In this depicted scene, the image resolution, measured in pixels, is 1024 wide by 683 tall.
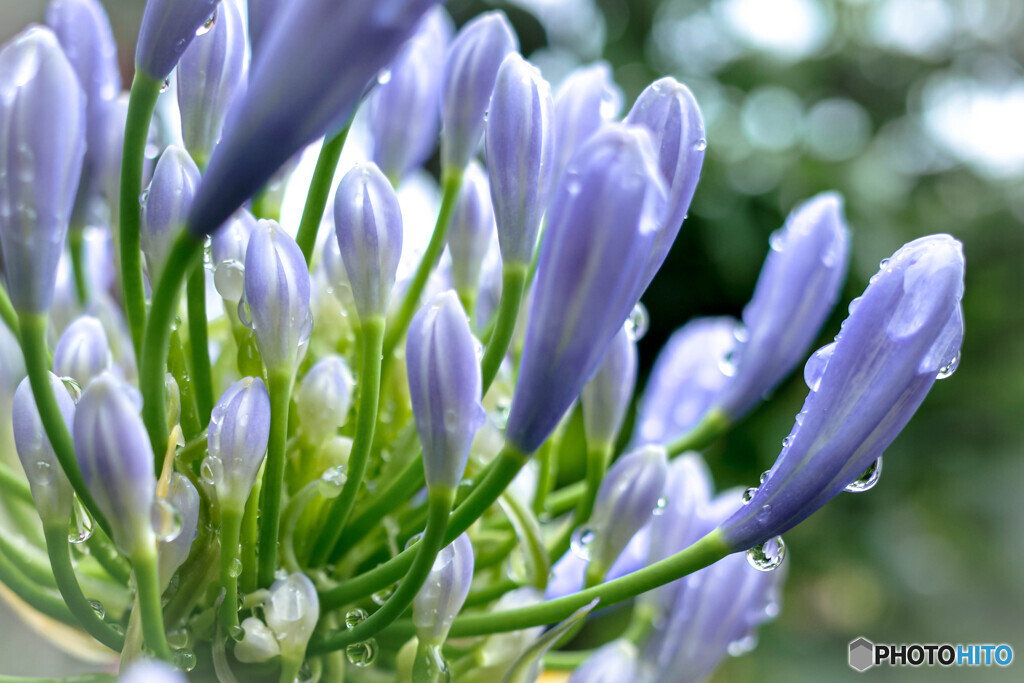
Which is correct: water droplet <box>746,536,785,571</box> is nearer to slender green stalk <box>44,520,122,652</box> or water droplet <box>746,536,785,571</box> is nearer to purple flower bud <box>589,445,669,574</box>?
purple flower bud <box>589,445,669,574</box>

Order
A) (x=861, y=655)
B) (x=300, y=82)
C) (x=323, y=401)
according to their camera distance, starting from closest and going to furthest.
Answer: (x=300, y=82)
(x=323, y=401)
(x=861, y=655)

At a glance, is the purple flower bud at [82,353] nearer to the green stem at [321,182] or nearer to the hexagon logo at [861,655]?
the green stem at [321,182]

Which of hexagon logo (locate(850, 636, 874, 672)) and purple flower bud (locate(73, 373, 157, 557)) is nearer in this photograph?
Answer: purple flower bud (locate(73, 373, 157, 557))

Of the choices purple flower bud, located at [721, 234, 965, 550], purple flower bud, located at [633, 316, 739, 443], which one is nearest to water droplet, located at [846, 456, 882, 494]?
purple flower bud, located at [721, 234, 965, 550]

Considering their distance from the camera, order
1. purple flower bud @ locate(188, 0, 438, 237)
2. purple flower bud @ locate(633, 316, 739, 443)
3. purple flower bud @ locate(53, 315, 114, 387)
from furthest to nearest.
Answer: purple flower bud @ locate(633, 316, 739, 443), purple flower bud @ locate(53, 315, 114, 387), purple flower bud @ locate(188, 0, 438, 237)

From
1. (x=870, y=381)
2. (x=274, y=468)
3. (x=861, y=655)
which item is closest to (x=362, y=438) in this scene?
(x=274, y=468)
